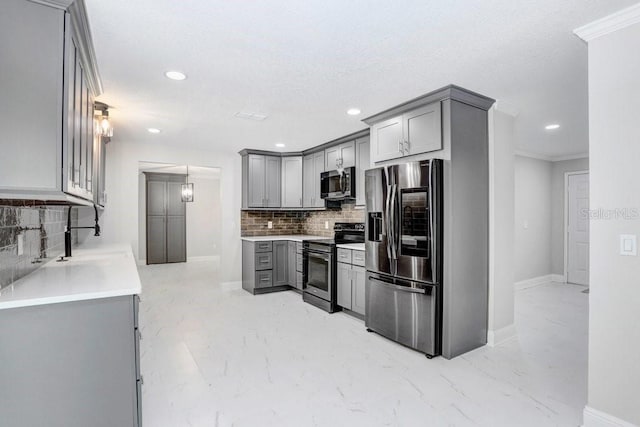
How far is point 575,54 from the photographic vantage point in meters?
2.28

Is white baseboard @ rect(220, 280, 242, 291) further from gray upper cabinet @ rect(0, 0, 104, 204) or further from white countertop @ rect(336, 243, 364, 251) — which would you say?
gray upper cabinet @ rect(0, 0, 104, 204)

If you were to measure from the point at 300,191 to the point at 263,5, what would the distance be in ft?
13.2

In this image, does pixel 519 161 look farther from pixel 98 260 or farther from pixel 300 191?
pixel 98 260

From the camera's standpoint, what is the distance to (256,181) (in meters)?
5.63

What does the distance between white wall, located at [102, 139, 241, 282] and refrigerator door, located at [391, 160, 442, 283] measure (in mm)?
3373

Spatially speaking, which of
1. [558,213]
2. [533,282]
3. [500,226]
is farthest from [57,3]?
[558,213]

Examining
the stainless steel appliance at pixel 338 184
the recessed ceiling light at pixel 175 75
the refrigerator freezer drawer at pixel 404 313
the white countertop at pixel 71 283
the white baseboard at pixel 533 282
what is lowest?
the white baseboard at pixel 533 282

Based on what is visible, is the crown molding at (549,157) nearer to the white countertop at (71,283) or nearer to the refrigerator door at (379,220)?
the refrigerator door at (379,220)

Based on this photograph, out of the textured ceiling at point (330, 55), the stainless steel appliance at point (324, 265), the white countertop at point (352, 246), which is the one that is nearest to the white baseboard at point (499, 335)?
the white countertop at point (352, 246)

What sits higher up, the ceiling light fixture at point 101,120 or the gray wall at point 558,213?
the ceiling light fixture at point 101,120

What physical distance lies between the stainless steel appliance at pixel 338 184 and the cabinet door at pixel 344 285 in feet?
3.22

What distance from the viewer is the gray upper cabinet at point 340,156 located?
4582 mm

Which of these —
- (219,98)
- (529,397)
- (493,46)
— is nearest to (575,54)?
(493,46)

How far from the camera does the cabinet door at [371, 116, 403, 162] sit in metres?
3.38
